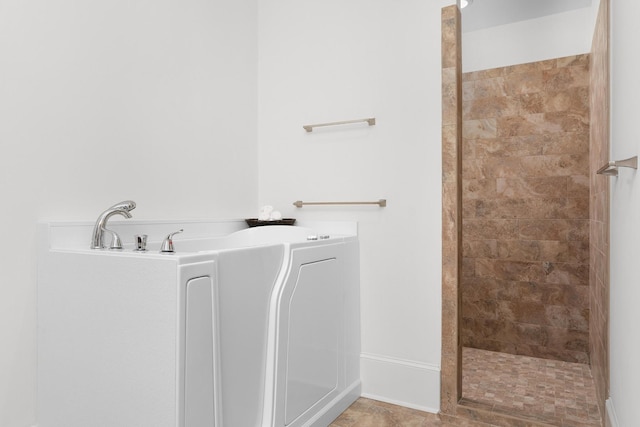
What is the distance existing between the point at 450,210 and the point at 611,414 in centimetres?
107

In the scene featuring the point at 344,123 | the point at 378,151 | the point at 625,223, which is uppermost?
the point at 344,123

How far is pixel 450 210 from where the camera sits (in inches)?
87.0

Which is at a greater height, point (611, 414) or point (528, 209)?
point (528, 209)

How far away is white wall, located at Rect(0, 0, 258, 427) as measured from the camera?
5.34ft

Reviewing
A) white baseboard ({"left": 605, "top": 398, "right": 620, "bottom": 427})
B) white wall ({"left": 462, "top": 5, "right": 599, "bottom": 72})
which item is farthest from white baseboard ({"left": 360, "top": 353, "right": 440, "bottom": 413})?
white wall ({"left": 462, "top": 5, "right": 599, "bottom": 72})

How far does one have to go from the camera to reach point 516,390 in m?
2.49

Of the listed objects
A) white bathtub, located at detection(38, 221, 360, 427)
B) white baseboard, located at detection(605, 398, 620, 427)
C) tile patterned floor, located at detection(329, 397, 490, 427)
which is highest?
white bathtub, located at detection(38, 221, 360, 427)

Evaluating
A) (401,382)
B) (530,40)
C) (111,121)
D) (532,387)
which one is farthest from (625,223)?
(530,40)

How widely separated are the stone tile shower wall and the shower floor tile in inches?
6.7

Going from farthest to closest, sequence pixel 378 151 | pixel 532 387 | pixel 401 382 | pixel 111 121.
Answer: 1. pixel 532 387
2. pixel 378 151
3. pixel 401 382
4. pixel 111 121

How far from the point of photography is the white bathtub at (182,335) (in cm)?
133

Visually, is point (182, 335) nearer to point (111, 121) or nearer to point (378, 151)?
point (111, 121)

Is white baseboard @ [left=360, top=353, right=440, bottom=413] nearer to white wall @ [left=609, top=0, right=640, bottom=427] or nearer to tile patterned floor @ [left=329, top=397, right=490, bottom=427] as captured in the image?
tile patterned floor @ [left=329, top=397, right=490, bottom=427]

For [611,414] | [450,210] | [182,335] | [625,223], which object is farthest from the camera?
[450,210]
